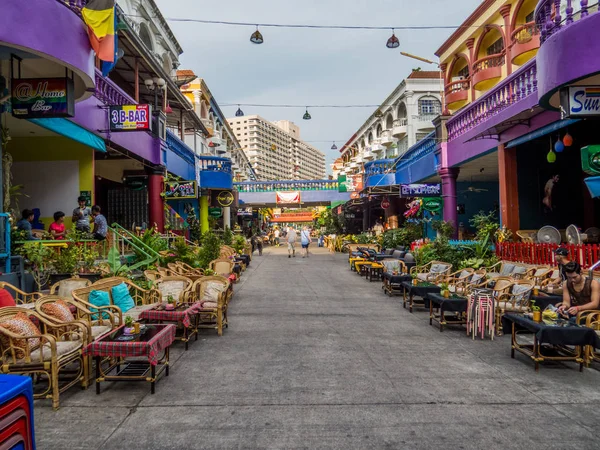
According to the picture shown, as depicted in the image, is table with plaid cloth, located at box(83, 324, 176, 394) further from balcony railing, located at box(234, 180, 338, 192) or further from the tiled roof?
the tiled roof

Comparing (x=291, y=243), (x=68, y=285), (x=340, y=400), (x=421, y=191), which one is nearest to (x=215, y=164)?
(x=291, y=243)

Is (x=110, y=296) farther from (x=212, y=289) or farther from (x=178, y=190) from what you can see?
(x=178, y=190)

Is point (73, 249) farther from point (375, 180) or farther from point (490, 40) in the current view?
point (490, 40)

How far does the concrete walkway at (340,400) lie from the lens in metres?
3.89

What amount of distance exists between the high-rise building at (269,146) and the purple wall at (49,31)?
111276mm

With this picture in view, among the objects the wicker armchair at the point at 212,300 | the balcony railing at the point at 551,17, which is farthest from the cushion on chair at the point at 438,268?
the wicker armchair at the point at 212,300

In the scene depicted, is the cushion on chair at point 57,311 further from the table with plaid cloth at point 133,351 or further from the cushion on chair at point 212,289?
the cushion on chair at point 212,289

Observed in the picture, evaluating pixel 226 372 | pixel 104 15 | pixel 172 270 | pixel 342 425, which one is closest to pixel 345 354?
pixel 226 372

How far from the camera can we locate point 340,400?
4.73 meters

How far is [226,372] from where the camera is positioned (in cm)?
574

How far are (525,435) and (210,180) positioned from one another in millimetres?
22435

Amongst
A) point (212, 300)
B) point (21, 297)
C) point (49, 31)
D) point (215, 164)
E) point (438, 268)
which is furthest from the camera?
point (215, 164)

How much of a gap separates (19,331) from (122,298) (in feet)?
9.34

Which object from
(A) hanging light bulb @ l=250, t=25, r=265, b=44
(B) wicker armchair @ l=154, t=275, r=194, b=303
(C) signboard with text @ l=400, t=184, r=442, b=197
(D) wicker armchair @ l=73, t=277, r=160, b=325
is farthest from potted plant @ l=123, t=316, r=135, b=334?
(C) signboard with text @ l=400, t=184, r=442, b=197
